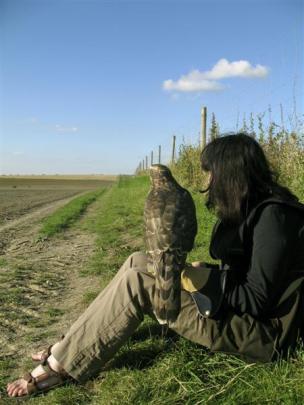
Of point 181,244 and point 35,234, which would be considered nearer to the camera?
point 181,244

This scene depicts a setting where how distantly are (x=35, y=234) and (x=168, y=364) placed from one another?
324 inches

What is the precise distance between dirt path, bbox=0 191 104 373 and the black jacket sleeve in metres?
2.08

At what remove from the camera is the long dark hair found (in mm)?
3090

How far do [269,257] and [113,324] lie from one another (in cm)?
111

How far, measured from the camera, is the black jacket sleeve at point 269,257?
283cm

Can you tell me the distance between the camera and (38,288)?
240 inches

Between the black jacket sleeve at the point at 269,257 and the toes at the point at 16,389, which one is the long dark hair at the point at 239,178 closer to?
the black jacket sleeve at the point at 269,257

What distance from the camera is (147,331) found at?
408cm

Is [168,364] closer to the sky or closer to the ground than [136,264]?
closer to the ground

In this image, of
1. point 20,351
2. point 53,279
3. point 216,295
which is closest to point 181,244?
point 216,295

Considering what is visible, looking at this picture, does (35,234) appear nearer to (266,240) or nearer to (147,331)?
(147,331)

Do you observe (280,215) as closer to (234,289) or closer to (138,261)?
(234,289)

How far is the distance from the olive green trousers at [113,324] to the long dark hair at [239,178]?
641 millimetres

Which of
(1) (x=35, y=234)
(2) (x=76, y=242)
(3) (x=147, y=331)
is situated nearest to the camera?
(3) (x=147, y=331)
